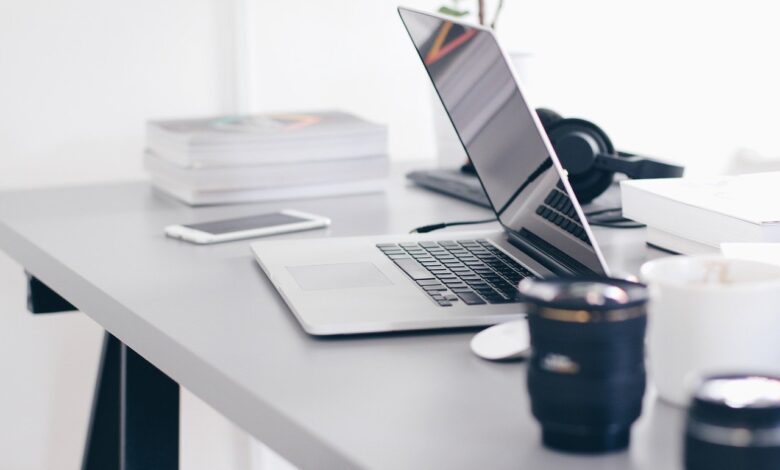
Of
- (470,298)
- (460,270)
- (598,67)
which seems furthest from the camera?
(598,67)

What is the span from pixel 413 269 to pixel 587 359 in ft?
1.43

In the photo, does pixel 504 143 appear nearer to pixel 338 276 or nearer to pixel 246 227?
pixel 338 276

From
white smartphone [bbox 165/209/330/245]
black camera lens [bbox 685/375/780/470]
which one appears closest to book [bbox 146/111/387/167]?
white smartphone [bbox 165/209/330/245]

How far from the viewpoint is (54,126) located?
175 cm

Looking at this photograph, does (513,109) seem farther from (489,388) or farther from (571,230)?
(489,388)

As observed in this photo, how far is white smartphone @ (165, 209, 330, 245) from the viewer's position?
1172mm

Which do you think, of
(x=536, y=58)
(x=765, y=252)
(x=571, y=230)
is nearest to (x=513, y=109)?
(x=571, y=230)

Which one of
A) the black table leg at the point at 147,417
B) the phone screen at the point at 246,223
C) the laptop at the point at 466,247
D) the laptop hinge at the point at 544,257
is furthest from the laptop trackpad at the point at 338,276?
the black table leg at the point at 147,417

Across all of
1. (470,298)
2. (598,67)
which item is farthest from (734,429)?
(598,67)

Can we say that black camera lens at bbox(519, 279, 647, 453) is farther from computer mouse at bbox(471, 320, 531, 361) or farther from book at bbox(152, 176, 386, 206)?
book at bbox(152, 176, 386, 206)

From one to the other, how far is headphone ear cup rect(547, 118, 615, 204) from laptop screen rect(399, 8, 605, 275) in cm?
20

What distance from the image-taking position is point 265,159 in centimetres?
145

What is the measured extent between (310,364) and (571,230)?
8.7 inches

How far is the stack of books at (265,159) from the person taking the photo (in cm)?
142
